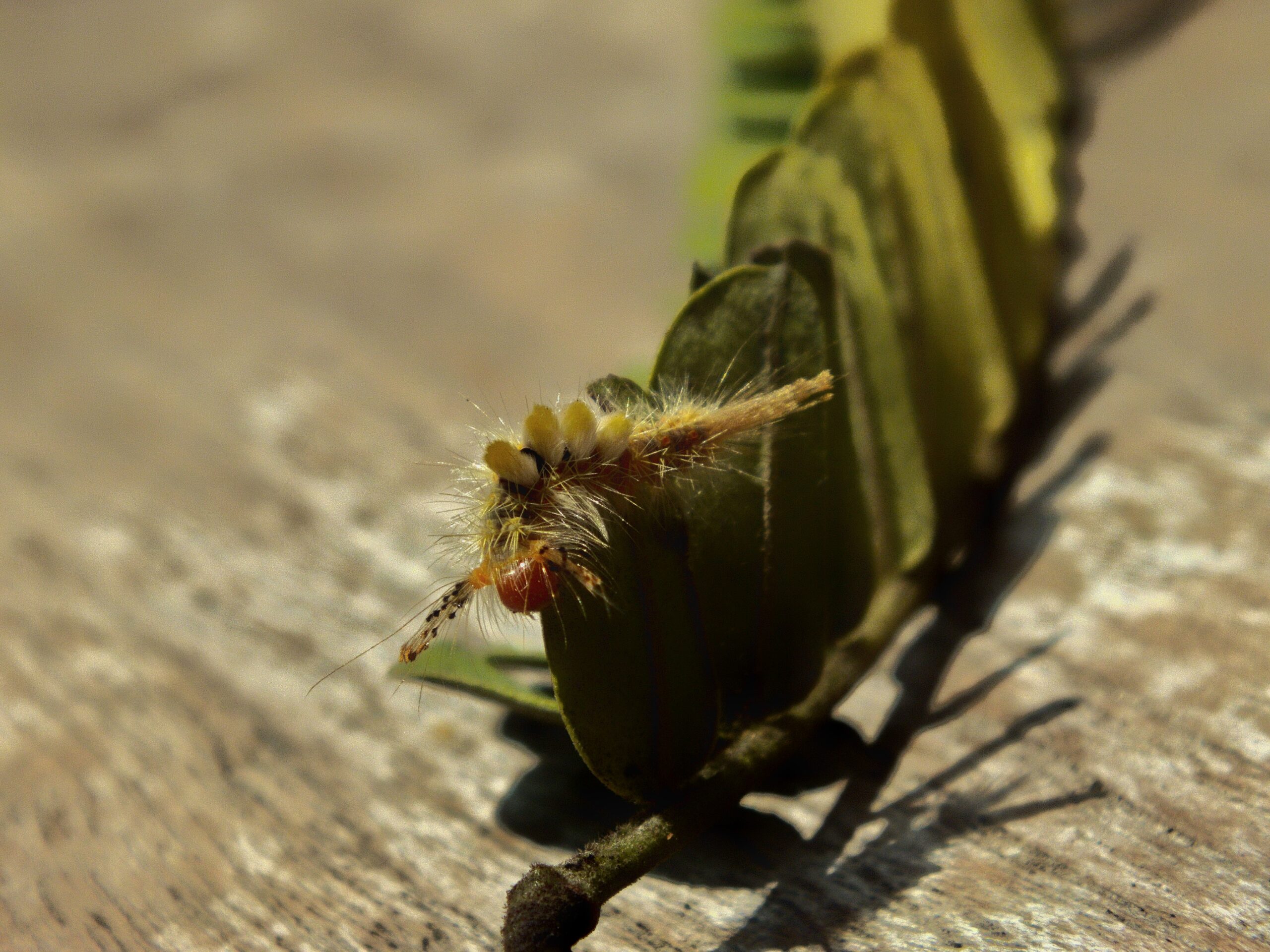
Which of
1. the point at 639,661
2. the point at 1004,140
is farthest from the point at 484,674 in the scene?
the point at 1004,140

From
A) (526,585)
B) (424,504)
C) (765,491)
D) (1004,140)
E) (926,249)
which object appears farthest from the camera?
(424,504)

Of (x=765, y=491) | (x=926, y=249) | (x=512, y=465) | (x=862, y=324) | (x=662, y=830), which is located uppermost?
(x=926, y=249)

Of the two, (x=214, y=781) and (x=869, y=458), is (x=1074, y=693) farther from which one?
(x=214, y=781)

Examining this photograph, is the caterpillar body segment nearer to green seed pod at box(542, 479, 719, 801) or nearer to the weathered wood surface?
green seed pod at box(542, 479, 719, 801)

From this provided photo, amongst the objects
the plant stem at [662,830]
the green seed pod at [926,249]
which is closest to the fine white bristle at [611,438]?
the plant stem at [662,830]

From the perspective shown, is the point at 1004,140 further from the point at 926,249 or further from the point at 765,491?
the point at 765,491

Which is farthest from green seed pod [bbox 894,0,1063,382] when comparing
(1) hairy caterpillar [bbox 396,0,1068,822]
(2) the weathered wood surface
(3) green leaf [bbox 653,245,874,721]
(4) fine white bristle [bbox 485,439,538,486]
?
(4) fine white bristle [bbox 485,439,538,486]
